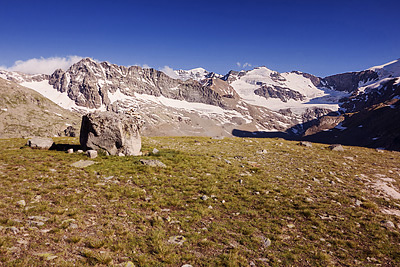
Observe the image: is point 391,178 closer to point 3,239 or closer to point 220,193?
point 220,193

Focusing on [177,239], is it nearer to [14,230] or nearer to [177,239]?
[177,239]

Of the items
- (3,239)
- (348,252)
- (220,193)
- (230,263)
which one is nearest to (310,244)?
(348,252)

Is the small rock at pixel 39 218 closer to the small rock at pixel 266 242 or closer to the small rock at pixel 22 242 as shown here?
the small rock at pixel 22 242

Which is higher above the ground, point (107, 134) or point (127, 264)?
point (107, 134)

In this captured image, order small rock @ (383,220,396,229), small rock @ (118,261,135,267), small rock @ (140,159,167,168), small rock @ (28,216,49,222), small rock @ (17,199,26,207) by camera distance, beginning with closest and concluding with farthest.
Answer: small rock @ (118,261,135,267), small rock @ (28,216,49,222), small rock @ (17,199,26,207), small rock @ (383,220,396,229), small rock @ (140,159,167,168)

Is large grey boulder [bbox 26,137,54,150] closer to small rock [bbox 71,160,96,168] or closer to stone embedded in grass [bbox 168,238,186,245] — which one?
small rock [bbox 71,160,96,168]

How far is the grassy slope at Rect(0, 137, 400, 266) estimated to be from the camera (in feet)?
26.2

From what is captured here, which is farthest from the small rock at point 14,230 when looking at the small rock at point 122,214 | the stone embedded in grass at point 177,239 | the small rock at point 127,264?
the stone embedded in grass at point 177,239

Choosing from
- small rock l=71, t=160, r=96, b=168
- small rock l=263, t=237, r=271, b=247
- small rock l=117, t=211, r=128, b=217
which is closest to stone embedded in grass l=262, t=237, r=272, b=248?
small rock l=263, t=237, r=271, b=247

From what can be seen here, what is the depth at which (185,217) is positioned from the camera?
11.1m

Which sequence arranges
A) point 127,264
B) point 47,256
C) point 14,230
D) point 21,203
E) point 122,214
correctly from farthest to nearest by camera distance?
point 122,214 → point 21,203 → point 14,230 → point 127,264 → point 47,256

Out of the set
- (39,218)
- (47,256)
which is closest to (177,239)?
(47,256)

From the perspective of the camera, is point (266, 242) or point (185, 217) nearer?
point (266, 242)

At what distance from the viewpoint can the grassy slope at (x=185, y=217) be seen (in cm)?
799
